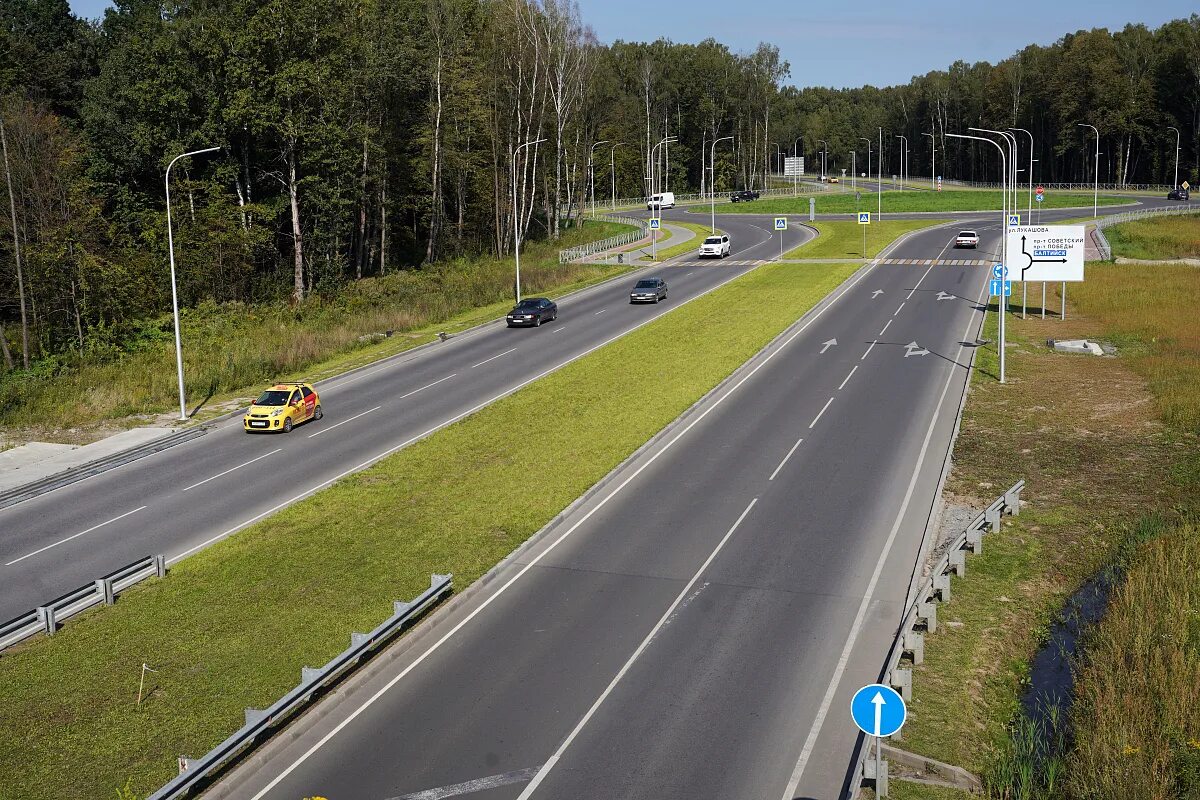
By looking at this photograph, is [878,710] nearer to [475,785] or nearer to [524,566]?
[475,785]

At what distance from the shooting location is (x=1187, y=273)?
61594 millimetres

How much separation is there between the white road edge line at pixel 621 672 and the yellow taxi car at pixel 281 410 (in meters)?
16.8

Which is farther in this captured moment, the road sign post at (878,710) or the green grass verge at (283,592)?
the green grass verge at (283,592)

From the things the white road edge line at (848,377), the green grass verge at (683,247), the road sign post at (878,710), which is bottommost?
the white road edge line at (848,377)

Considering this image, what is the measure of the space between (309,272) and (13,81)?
94.3 feet

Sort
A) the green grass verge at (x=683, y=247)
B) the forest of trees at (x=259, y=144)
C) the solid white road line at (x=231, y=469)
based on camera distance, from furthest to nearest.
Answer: the green grass verge at (x=683, y=247) → the forest of trees at (x=259, y=144) → the solid white road line at (x=231, y=469)

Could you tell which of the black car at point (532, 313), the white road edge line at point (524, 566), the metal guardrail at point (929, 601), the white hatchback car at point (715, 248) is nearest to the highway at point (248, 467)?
the white road edge line at point (524, 566)

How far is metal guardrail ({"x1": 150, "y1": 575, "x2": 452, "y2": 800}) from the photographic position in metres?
13.5

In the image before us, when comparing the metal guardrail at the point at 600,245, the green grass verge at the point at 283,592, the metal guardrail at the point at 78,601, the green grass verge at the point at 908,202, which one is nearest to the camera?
the green grass verge at the point at 283,592

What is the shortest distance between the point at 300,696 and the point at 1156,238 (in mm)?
75763

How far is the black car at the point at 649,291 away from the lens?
2190 inches

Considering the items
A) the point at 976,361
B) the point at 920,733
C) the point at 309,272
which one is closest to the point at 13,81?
the point at 309,272

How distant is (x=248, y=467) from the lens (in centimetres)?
3017

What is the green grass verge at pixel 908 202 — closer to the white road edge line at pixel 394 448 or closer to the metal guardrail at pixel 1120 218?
the metal guardrail at pixel 1120 218
